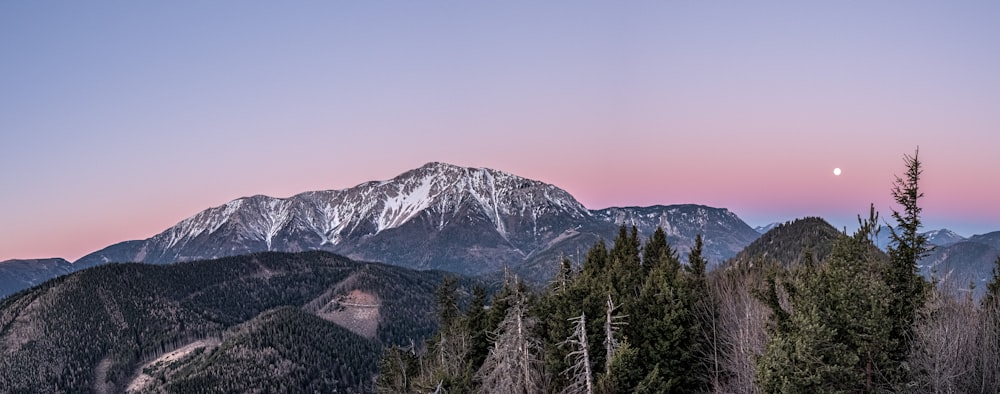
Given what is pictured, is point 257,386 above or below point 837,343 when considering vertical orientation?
below

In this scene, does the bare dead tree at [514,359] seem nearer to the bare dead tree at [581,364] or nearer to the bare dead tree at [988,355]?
the bare dead tree at [581,364]

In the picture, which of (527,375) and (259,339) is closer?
(527,375)

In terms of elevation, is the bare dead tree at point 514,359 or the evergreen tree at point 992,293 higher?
the evergreen tree at point 992,293

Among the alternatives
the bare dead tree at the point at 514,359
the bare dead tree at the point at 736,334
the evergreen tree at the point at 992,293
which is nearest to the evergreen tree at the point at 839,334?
the bare dead tree at the point at 736,334

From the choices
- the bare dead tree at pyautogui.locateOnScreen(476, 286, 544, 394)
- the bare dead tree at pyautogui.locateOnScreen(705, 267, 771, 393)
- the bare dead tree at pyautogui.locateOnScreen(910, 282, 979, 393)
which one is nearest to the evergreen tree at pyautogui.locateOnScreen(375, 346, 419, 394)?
the bare dead tree at pyautogui.locateOnScreen(476, 286, 544, 394)

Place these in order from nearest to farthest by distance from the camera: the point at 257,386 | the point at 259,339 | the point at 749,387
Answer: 1. the point at 749,387
2. the point at 257,386
3. the point at 259,339

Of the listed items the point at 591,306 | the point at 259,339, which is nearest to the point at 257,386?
the point at 259,339

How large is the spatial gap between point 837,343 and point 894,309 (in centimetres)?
313

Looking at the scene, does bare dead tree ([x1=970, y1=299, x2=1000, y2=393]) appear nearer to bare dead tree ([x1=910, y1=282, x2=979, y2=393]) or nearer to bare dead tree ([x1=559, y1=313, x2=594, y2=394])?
bare dead tree ([x1=910, y1=282, x2=979, y2=393])

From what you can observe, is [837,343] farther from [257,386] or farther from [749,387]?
[257,386]

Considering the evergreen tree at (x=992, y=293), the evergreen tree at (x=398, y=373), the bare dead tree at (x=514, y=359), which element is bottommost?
the evergreen tree at (x=398, y=373)

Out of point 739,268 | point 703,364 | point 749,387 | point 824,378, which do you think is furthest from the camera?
point 739,268

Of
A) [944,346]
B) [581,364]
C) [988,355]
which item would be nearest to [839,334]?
[944,346]

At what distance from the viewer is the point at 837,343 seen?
2016 cm
